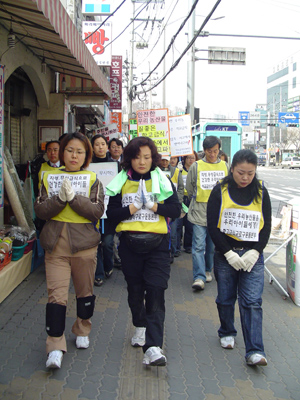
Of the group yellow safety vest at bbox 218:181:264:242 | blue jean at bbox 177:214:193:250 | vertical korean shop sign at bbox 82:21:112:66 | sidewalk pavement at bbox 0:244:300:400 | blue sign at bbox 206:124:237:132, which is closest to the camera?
sidewalk pavement at bbox 0:244:300:400

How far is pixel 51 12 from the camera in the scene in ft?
14.0

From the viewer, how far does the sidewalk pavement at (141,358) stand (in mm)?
3186

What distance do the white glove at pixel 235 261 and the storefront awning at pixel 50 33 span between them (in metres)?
2.79

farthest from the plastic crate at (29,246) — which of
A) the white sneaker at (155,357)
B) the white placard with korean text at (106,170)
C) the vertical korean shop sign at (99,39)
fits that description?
the vertical korean shop sign at (99,39)

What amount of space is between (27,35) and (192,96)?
8013 mm

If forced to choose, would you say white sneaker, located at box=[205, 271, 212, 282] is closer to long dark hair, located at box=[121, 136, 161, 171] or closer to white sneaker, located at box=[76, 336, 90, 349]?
white sneaker, located at box=[76, 336, 90, 349]

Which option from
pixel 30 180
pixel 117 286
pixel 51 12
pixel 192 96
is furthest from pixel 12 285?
pixel 192 96

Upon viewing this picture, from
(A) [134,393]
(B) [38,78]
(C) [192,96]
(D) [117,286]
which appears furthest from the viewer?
(C) [192,96]

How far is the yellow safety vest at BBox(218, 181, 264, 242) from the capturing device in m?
3.66

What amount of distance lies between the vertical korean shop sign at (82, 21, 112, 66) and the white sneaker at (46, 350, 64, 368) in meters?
10.8

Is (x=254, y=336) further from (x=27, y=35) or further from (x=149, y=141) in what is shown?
(x=27, y=35)

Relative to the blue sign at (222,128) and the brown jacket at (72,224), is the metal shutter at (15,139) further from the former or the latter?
the blue sign at (222,128)

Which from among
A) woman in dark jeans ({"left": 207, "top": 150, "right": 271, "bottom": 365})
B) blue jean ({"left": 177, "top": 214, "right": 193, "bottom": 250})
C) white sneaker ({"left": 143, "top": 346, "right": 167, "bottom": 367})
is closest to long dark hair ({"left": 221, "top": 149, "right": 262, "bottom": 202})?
woman in dark jeans ({"left": 207, "top": 150, "right": 271, "bottom": 365})

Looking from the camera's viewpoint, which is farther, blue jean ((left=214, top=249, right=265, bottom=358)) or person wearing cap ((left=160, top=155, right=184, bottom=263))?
person wearing cap ((left=160, top=155, right=184, bottom=263))
